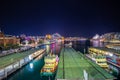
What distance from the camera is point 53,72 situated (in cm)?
3269

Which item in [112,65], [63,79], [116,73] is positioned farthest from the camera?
[112,65]

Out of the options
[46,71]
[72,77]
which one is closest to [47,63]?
[46,71]

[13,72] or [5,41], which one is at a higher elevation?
[5,41]

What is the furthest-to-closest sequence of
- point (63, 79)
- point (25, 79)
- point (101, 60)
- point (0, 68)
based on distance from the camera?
point (101, 60) → point (25, 79) → point (0, 68) → point (63, 79)

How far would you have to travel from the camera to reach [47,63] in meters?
36.3

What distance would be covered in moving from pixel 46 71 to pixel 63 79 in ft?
45.0

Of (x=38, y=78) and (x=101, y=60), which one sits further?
(x=101, y=60)

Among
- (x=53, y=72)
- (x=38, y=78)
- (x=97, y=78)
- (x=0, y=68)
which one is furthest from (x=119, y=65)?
(x=0, y=68)

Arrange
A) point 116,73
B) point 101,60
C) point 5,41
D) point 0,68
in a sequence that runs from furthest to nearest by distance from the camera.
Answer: point 5,41 < point 101,60 < point 116,73 < point 0,68

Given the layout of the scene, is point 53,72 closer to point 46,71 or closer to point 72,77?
point 46,71

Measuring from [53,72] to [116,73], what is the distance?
12123 mm

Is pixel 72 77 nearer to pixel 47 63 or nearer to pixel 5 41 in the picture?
pixel 47 63

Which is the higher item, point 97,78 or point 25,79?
point 97,78

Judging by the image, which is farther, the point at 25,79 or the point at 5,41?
the point at 5,41
